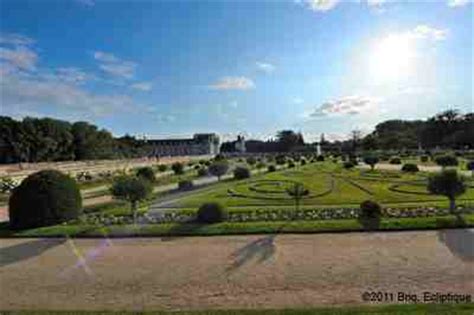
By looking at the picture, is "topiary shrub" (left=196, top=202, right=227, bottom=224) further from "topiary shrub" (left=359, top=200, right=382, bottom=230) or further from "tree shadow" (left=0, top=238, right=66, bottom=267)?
"topiary shrub" (left=359, top=200, right=382, bottom=230)

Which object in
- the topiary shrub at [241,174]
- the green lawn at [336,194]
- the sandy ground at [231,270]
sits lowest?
the sandy ground at [231,270]

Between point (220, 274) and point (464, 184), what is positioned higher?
point (464, 184)

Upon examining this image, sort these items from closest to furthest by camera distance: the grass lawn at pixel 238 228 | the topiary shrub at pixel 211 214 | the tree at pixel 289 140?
the grass lawn at pixel 238 228 < the topiary shrub at pixel 211 214 < the tree at pixel 289 140

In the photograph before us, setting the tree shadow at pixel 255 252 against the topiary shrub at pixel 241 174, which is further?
the topiary shrub at pixel 241 174

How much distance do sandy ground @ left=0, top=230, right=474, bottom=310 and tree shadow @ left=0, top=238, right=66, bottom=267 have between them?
1.2 inches

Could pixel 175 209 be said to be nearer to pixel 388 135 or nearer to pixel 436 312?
pixel 436 312

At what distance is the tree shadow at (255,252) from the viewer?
397 inches

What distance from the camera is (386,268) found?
30.2 ft

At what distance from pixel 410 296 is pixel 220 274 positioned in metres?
3.68

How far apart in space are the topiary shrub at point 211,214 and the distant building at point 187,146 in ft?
390

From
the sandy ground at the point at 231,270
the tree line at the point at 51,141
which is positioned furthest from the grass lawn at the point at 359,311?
the tree line at the point at 51,141

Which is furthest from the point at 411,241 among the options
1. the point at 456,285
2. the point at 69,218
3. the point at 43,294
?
the point at 69,218

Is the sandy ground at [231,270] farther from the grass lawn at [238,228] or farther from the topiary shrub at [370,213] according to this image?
the topiary shrub at [370,213]

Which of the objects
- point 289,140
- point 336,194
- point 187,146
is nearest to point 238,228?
point 336,194
